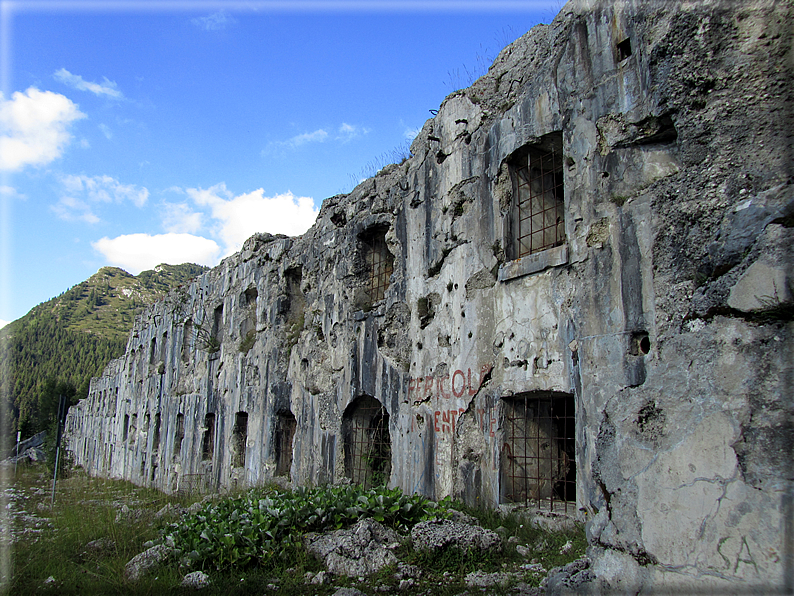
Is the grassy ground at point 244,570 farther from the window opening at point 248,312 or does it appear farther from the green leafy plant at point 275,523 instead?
the window opening at point 248,312

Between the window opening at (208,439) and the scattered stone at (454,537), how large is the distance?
11.4 metres

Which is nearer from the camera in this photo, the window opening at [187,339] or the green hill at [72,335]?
the window opening at [187,339]

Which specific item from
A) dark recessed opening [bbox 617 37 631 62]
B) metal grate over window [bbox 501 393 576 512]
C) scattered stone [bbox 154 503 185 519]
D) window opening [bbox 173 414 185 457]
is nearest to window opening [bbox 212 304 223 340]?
window opening [bbox 173 414 185 457]

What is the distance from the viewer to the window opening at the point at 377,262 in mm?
10094

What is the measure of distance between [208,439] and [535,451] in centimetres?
1156

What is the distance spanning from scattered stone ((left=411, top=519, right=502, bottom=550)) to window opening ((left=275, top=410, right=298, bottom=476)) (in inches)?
271

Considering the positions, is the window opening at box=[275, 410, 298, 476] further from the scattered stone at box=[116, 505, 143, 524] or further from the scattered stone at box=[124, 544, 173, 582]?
the scattered stone at box=[124, 544, 173, 582]

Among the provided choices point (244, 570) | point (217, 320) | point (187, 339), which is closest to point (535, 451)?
point (244, 570)

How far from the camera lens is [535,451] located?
647 centimetres

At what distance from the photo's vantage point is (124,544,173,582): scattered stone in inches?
209

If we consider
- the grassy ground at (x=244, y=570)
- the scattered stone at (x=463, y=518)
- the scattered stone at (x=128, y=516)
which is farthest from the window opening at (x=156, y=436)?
the scattered stone at (x=463, y=518)

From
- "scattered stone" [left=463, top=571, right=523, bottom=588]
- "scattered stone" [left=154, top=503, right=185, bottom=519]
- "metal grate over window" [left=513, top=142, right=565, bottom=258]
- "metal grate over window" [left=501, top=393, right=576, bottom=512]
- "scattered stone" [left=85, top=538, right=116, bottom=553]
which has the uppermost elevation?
"metal grate over window" [left=513, top=142, right=565, bottom=258]

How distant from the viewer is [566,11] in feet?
20.3

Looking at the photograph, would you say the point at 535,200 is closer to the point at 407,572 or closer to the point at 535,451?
the point at 535,451
